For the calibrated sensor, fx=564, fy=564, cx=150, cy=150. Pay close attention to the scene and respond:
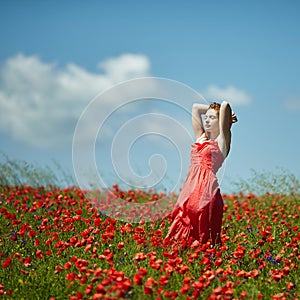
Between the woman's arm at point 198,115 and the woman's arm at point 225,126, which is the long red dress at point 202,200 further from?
the woman's arm at point 198,115

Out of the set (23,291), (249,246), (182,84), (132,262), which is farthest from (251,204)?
(23,291)

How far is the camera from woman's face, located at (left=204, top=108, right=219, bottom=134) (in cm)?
690

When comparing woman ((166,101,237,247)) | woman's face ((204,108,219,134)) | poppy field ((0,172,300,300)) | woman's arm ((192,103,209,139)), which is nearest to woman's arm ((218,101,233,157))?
woman ((166,101,237,247))

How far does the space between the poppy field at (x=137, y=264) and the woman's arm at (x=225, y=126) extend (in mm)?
1106

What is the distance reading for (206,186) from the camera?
673 cm

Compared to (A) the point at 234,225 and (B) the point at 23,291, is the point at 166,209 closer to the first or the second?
(A) the point at 234,225

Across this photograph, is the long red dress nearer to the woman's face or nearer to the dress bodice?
the dress bodice

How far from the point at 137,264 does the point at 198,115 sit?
2200 mm

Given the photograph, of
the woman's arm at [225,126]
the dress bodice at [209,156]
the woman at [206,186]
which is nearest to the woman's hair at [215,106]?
the woman at [206,186]

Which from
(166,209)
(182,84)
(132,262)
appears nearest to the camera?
(132,262)

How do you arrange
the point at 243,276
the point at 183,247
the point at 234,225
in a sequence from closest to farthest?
1. the point at 243,276
2. the point at 183,247
3. the point at 234,225

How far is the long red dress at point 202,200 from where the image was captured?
22.0 feet

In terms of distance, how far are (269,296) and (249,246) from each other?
6.56 ft

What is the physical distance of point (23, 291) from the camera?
521 cm
